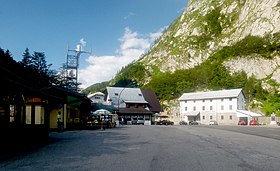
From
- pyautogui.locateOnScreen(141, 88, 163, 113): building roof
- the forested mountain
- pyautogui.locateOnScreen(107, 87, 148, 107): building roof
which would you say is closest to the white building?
pyautogui.locateOnScreen(141, 88, 163, 113): building roof

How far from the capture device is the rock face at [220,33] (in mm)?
106875

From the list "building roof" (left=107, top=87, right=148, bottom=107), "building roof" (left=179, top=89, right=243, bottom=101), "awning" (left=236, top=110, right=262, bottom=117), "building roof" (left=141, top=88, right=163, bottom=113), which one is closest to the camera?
"awning" (left=236, top=110, right=262, bottom=117)

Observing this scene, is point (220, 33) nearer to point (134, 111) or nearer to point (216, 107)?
point (216, 107)

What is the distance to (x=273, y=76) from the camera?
99.9m

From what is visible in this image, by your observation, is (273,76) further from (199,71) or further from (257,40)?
(199,71)

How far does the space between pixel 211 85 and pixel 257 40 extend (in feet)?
72.3

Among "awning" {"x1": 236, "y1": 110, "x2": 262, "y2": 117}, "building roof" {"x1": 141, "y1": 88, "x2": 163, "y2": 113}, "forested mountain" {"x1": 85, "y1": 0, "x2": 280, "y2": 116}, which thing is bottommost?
"awning" {"x1": 236, "y1": 110, "x2": 262, "y2": 117}

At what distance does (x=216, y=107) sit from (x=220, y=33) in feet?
228

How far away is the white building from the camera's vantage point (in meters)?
76.6

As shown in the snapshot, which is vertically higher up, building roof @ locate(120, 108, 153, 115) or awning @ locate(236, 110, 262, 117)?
building roof @ locate(120, 108, 153, 115)

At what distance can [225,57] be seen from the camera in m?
118

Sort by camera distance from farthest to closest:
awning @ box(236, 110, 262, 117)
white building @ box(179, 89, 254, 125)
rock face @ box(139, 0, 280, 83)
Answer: rock face @ box(139, 0, 280, 83), white building @ box(179, 89, 254, 125), awning @ box(236, 110, 262, 117)

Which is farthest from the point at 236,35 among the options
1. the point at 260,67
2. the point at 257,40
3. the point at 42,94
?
the point at 42,94

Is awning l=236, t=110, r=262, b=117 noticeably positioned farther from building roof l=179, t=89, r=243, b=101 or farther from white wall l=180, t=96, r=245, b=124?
building roof l=179, t=89, r=243, b=101
